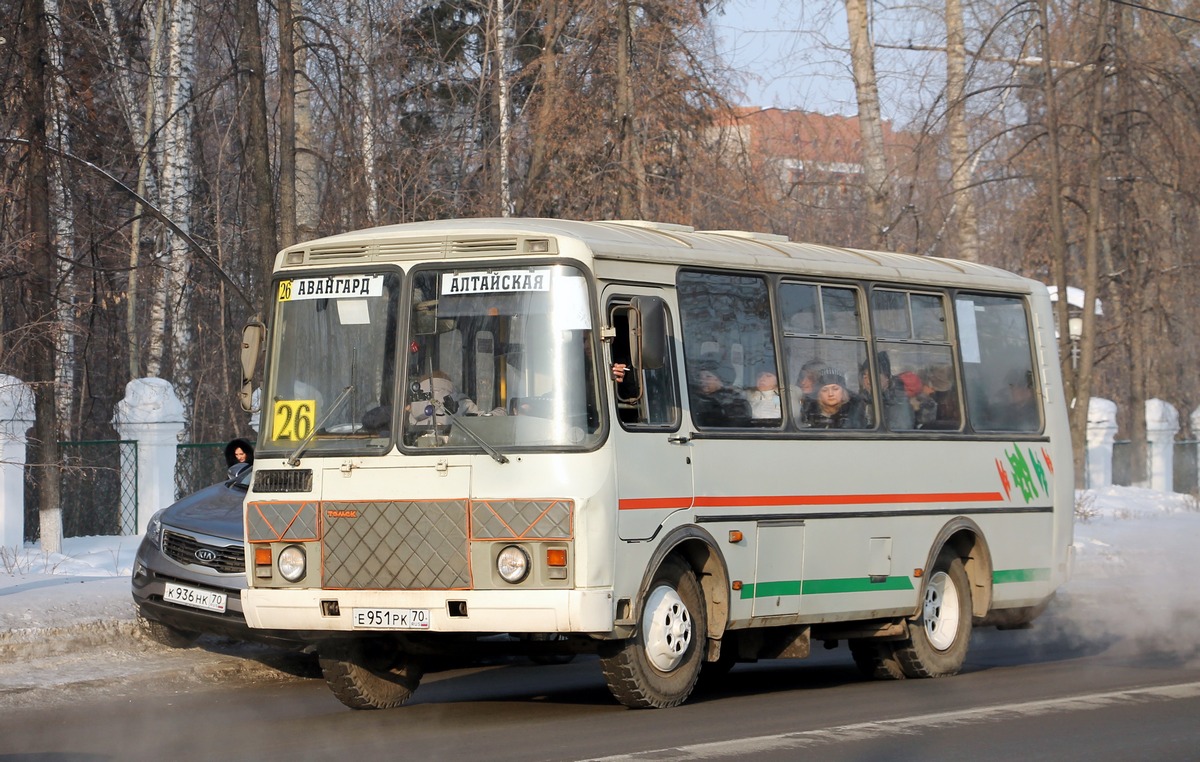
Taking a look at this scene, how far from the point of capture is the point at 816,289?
11375 millimetres

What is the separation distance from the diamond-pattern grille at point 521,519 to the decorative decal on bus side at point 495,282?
47.5 inches

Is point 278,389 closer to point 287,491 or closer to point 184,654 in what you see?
point 287,491

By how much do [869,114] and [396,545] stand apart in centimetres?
1596

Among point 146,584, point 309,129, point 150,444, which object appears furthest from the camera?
point 309,129

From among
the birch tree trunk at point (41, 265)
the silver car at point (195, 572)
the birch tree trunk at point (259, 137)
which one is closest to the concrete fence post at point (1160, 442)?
the birch tree trunk at point (259, 137)

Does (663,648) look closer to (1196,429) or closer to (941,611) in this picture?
(941,611)

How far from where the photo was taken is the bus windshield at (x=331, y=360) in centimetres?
945

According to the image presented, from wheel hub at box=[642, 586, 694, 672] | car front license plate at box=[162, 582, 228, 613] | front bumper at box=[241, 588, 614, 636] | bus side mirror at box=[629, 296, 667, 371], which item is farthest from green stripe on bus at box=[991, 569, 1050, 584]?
car front license plate at box=[162, 582, 228, 613]

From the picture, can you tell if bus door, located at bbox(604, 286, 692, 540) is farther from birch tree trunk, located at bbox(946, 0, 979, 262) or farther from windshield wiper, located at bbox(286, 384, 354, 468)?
birch tree trunk, located at bbox(946, 0, 979, 262)

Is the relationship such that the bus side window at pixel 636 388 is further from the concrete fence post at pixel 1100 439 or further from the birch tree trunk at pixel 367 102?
the concrete fence post at pixel 1100 439

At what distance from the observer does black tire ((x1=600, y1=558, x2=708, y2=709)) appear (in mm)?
9312

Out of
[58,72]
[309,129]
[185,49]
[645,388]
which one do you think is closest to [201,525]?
[645,388]

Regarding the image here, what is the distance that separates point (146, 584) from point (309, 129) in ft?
40.5

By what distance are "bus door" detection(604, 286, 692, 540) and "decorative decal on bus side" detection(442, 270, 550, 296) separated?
444mm
